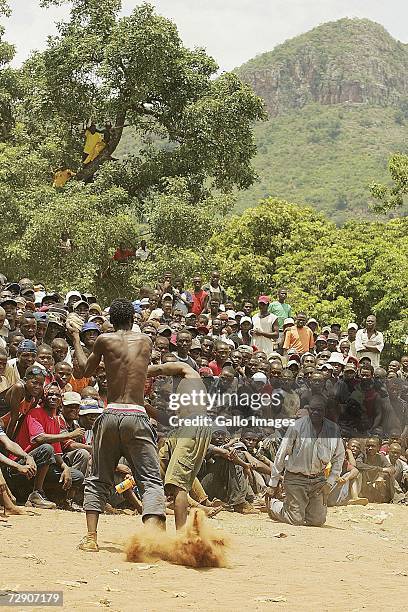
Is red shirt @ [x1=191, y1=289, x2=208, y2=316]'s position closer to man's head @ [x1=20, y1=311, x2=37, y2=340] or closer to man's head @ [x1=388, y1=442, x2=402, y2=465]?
man's head @ [x1=388, y1=442, x2=402, y2=465]

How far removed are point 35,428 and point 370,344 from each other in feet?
25.9

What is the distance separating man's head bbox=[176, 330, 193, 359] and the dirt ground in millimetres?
2450

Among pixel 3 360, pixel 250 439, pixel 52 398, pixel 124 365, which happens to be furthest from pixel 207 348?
pixel 124 365

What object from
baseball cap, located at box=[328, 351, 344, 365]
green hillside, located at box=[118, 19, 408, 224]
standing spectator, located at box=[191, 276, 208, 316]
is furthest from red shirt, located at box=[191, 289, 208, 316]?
green hillside, located at box=[118, 19, 408, 224]

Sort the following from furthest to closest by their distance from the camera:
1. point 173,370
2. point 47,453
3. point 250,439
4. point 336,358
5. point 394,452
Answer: point 336,358 → point 394,452 → point 250,439 → point 47,453 → point 173,370

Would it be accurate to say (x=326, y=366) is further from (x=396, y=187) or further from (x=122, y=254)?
(x=396, y=187)

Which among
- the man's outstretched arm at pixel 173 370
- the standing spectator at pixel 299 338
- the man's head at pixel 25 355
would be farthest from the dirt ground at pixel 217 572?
the standing spectator at pixel 299 338

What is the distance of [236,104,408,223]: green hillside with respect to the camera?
66.2 meters

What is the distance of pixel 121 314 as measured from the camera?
25.3 feet

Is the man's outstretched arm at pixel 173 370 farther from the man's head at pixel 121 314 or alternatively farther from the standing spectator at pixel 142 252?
the standing spectator at pixel 142 252

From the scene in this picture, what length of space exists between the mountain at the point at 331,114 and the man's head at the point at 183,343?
50.4 metres

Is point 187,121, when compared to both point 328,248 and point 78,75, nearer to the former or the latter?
point 78,75

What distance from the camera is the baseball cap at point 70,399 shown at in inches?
410

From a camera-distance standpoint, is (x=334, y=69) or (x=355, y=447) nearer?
(x=355, y=447)
